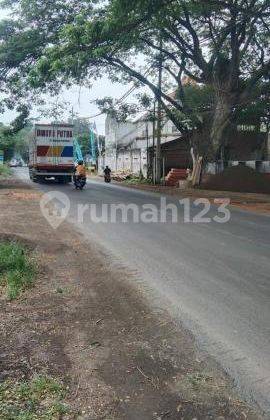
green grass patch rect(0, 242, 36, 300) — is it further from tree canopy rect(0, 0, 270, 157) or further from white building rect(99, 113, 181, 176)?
white building rect(99, 113, 181, 176)

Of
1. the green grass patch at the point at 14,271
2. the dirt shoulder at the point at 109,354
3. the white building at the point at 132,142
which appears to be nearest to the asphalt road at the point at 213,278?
the dirt shoulder at the point at 109,354

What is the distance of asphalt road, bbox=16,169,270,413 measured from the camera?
451cm

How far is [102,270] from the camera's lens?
25.0ft

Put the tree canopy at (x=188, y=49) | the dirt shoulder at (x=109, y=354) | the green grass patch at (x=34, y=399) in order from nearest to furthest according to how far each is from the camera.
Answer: the green grass patch at (x=34, y=399) → the dirt shoulder at (x=109, y=354) → the tree canopy at (x=188, y=49)

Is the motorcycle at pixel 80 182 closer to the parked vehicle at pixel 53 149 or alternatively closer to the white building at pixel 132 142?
the parked vehicle at pixel 53 149

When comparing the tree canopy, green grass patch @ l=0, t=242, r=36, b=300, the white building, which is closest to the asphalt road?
green grass patch @ l=0, t=242, r=36, b=300

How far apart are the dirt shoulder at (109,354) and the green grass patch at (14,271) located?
0.55 ft

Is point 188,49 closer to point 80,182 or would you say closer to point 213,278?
point 80,182

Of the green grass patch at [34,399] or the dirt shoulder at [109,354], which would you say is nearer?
the green grass patch at [34,399]

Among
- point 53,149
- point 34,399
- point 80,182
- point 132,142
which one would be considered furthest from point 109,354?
point 132,142

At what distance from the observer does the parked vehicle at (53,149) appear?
92.8ft

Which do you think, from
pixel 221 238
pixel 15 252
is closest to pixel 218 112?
pixel 221 238

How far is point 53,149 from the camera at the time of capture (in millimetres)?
28562

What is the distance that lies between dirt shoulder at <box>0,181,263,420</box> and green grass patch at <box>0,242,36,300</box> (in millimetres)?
167
